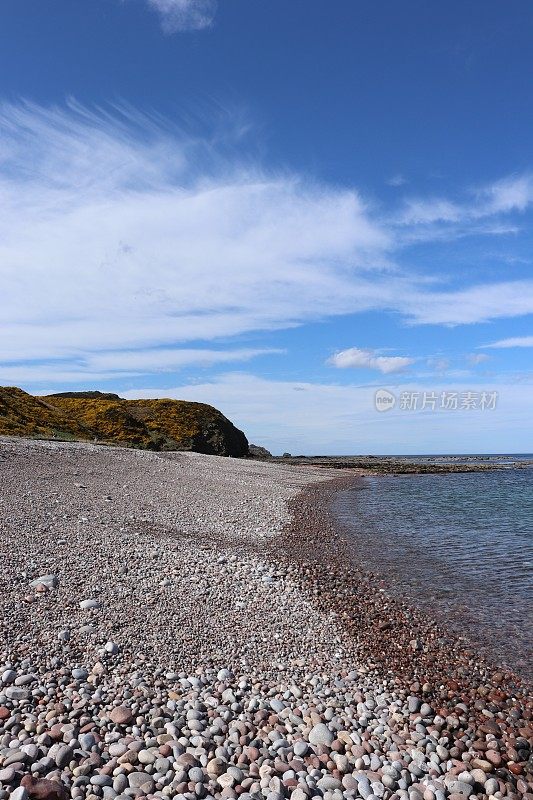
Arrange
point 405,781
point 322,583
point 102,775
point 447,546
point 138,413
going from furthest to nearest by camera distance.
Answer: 1. point 138,413
2. point 447,546
3. point 322,583
4. point 405,781
5. point 102,775

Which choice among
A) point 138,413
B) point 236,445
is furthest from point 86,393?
point 236,445

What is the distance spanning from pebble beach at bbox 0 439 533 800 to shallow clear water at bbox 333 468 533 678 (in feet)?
2.79

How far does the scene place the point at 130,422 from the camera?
232 feet

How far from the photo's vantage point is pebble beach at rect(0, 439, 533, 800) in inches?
207

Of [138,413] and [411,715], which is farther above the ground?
[138,413]

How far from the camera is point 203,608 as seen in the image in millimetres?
9359

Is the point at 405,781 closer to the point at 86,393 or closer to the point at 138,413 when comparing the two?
the point at 138,413

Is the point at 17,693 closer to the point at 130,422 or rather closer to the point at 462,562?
the point at 462,562

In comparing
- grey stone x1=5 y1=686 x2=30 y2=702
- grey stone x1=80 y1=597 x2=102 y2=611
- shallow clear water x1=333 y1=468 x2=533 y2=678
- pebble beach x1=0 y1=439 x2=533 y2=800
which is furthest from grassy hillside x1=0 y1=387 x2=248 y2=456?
grey stone x1=5 y1=686 x2=30 y2=702

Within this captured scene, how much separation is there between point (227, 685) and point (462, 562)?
1079 centimetres

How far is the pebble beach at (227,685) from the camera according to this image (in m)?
5.25

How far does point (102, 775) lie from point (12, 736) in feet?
4.03

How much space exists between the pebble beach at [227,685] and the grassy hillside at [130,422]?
40027 mm

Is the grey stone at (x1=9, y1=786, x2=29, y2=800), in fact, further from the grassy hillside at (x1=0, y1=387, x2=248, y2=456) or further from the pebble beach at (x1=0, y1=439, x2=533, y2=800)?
the grassy hillside at (x1=0, y1=387, x2=248, y2=456)
